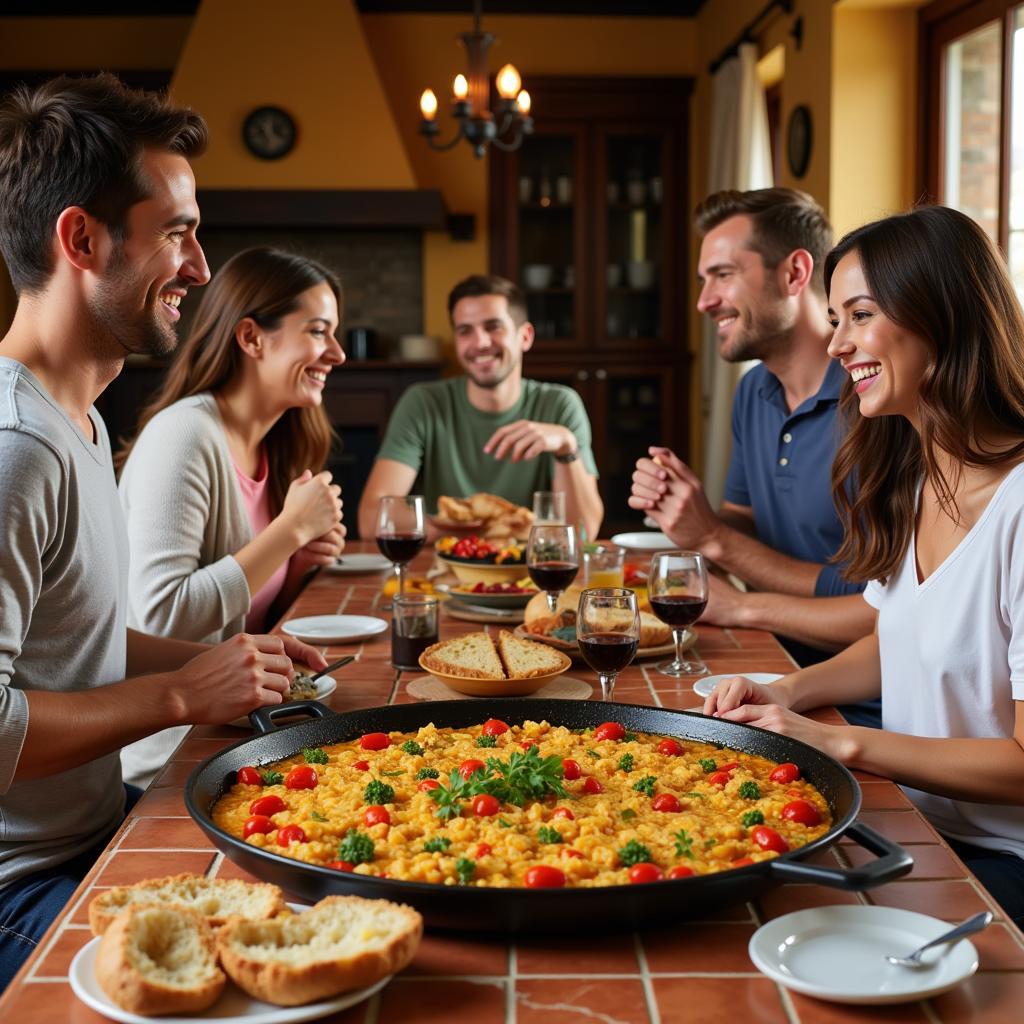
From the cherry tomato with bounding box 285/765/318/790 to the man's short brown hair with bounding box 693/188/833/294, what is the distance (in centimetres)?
207

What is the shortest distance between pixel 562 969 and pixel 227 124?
6668 millimetres

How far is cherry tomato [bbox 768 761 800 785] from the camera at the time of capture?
1321 mm

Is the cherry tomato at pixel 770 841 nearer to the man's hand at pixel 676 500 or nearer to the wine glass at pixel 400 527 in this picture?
the wine glass at pixel 400 527

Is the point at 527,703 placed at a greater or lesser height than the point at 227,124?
lesser

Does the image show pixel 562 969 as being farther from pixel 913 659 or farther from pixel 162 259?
pixel 162 259

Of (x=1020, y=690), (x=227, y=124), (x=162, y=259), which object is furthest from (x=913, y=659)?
(x=227, y=124)

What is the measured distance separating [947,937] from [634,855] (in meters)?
0.28

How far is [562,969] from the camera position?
37.6 inches

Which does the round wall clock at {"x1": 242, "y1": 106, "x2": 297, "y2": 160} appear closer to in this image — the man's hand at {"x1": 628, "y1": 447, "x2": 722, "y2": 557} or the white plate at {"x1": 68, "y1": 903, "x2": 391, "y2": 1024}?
the man's hand at {"x1": 628, "y1": 447, "x2": 722, "y2": 557}

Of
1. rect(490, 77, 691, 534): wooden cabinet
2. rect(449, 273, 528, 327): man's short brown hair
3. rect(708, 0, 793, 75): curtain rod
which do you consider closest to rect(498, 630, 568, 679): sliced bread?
rect(449, 273, 528, 327): man's short brown hair

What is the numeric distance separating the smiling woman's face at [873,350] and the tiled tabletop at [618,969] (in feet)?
2.52

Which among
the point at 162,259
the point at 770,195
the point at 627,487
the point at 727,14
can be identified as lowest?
the point at 627,487

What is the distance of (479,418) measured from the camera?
411 cm

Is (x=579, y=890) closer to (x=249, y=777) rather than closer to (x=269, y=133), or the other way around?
(x=249, y=777)
